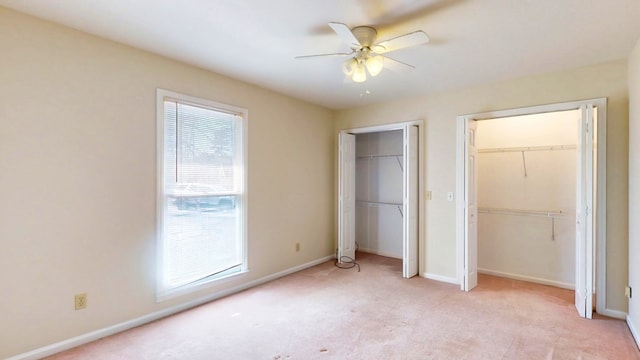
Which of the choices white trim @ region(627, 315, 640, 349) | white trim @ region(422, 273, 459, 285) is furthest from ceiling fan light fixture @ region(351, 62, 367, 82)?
white trim @ region(627, 315, 640, 349)

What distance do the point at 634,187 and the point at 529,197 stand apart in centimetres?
141

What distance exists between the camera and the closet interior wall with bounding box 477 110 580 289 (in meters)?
3.85

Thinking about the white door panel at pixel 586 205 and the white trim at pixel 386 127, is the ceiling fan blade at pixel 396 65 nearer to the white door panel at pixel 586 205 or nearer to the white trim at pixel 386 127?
the white trim at pixel 386 127

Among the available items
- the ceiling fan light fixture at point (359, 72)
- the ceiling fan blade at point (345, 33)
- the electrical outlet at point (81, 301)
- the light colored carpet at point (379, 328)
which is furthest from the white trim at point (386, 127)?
the electrical outlet at point (81, 301)

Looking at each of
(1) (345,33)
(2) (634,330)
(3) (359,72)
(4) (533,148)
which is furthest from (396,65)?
(2) (634,330)

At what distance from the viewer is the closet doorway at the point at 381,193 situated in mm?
4215

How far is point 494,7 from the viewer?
209 centimetres

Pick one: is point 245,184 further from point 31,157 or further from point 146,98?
point 31,157

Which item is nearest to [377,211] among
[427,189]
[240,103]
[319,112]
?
[427,189]

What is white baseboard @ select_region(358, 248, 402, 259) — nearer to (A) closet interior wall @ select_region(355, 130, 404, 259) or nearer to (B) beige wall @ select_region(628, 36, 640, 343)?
(A) closet interior wall @ select_region(355, 130, 404, 259)

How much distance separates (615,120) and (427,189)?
6.51 feet

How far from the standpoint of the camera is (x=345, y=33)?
2162mm

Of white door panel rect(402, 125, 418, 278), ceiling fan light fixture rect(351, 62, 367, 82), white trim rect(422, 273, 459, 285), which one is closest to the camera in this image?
ceiling fan light fixture rect(351, 62, 367, 82)

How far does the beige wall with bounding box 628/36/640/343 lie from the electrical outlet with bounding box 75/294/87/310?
441cm
